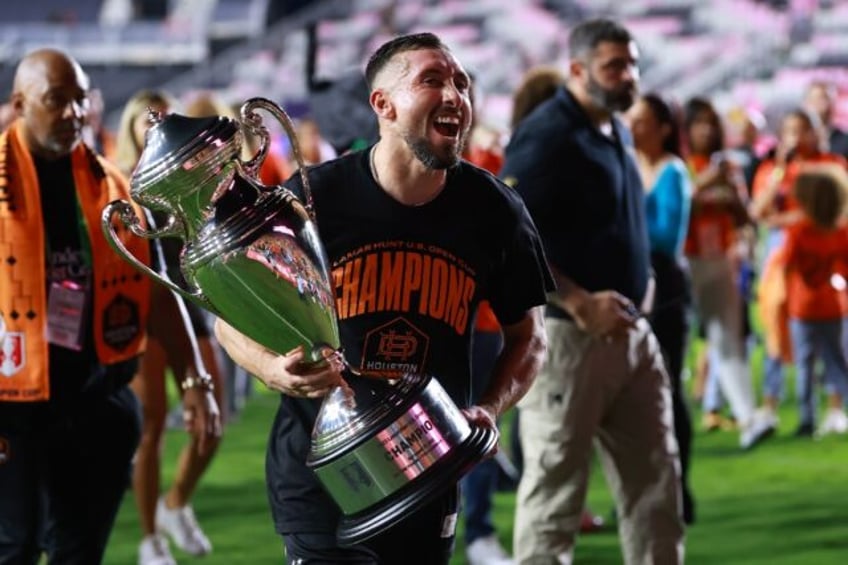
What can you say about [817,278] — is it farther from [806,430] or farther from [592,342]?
[592,342]

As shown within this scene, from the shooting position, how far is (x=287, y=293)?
287cm

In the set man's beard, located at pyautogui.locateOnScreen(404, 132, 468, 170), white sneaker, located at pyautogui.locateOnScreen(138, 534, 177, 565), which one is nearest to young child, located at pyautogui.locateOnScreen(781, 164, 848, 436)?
white sneaker, located at pyautogui.locateOnScreen(138, 534, 177, 565)

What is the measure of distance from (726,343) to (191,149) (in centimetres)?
641

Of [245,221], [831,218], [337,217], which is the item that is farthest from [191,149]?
[831,218]

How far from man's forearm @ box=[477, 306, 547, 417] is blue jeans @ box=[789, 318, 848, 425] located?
6174mm

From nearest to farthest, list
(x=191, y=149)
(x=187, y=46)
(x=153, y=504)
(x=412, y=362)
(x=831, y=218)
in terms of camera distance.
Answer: (x=191, y=149)
(x=412, y=362)
(x=153, y=504)
(x=831, y=218)
(x=187, y=46)

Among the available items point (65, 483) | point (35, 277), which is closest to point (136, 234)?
point (35, 277)

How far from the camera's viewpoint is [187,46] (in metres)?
35.1

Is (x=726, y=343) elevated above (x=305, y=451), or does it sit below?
below

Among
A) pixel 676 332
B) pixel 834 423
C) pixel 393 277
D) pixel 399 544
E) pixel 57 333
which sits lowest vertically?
pixel 834 423

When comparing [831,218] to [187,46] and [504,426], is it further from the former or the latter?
[187,46]

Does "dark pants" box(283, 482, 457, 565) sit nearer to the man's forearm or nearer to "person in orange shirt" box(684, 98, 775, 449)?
the man's forearm

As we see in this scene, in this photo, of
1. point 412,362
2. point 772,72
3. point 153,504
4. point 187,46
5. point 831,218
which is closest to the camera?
point 412,362

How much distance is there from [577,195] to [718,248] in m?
3.79
